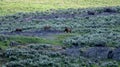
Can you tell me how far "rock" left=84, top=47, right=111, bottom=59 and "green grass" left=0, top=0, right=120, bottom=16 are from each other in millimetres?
61462

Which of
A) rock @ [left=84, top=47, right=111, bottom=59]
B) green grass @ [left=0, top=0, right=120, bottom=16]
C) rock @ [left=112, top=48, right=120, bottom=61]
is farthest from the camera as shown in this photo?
green grass @ [left=0, top=0, right=120, bottom=16]

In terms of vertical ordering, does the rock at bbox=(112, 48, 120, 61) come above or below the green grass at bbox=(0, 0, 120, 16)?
above

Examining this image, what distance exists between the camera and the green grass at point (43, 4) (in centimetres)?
9434

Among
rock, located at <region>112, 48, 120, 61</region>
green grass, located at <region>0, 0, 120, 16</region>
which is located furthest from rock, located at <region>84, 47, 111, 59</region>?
green grass, located at <region>0, 0, 120, 16</region>

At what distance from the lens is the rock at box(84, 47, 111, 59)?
29.5 metres

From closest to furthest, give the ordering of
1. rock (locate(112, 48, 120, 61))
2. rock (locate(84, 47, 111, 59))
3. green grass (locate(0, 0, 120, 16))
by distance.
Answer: rock (locate(112, 48, 120, 61)), rock (locate(84, 47, 111, 59)), green grass (locate(0, 0, 120, 16))

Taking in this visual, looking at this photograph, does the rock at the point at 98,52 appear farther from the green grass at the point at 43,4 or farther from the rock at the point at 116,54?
the green grass at the point at 43,4

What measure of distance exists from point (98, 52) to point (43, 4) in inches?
2899

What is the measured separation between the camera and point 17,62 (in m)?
25.7

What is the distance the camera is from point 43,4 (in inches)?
4048

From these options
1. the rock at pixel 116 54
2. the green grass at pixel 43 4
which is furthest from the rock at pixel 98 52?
the green grass at pixel 43 4

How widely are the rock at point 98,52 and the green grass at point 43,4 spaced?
61462mm

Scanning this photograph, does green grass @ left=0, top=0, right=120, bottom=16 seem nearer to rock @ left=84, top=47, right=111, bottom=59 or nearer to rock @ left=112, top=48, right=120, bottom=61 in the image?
rock @ left=84, top=47, right=111, bottom=59

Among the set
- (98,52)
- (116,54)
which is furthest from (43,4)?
(116,54)
